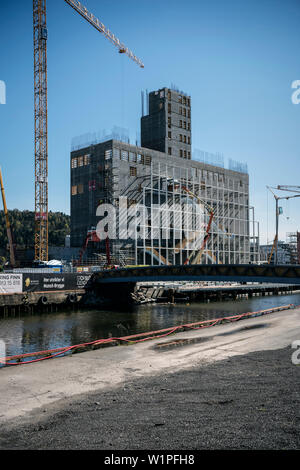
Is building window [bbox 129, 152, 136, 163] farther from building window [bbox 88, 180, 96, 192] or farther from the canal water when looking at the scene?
the canal water

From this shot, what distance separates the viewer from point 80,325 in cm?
4644

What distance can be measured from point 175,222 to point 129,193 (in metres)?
15.1

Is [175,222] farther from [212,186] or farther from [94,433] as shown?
[94,433]

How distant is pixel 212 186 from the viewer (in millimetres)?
116750

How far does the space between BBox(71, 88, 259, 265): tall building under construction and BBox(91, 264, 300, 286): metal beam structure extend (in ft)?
71.1

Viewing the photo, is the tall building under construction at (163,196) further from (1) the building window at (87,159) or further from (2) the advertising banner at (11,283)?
(2) the advertising banner at (11,283)

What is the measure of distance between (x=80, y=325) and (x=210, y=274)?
801 inches

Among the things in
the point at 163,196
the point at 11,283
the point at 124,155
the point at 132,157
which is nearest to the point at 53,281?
the point at 11,283

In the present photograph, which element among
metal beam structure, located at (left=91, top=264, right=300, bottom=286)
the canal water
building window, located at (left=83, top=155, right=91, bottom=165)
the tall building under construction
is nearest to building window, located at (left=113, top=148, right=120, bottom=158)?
the tall building under construction

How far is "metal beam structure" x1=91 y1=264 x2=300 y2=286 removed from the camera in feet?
160

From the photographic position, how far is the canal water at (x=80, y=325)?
35.4 meters

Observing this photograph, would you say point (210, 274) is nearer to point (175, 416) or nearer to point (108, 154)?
point (175, 416)

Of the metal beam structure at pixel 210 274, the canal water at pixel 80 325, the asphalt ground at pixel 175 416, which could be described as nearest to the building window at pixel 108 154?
the metal beam structure at pixel 210 274
